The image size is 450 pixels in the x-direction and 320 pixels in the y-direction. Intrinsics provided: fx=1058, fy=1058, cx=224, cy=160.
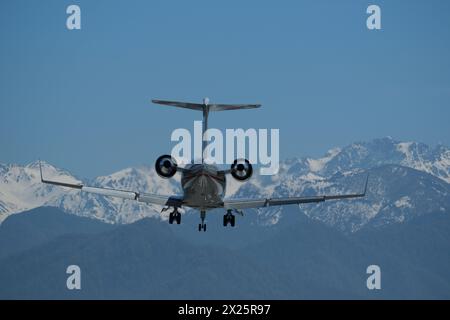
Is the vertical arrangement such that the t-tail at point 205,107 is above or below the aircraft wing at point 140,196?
above

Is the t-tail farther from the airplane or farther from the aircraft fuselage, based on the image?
the aircraft fuselage

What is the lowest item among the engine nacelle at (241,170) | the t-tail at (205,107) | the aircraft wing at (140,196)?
the aircraft wing at (140,196)

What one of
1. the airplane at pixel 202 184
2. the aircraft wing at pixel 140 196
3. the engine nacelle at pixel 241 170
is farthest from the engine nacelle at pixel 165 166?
the aircraft wing at pixel 140 196

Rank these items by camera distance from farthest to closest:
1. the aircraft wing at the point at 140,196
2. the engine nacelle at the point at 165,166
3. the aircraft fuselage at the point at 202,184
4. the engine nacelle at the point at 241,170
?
the aircraft wing at the point at 140,196
the aircraft fuselage at the point at 202,184
the engine nacelle at the point at 241,170
the engine nacelle at the point at 165,166

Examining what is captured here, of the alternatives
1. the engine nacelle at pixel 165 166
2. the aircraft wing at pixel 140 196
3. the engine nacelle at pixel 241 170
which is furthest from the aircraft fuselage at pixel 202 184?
the engine nacelle at pixel 241 170

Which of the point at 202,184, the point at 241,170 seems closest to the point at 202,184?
the point at 202,184

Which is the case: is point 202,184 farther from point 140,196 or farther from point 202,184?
point 140,196

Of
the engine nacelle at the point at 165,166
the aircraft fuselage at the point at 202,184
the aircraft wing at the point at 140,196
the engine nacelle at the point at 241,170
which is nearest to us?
the engine nacelle at the point at 165,166

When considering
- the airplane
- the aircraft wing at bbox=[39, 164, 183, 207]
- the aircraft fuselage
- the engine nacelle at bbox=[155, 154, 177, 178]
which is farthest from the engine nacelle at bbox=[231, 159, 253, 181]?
the aircraft wing at bbox=[39, 164, 183, 207]

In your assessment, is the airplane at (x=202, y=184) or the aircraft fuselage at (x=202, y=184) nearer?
the airplane at (x=202, y=184)

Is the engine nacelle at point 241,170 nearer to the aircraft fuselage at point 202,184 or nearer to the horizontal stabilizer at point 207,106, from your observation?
the aircraft fuselage at point 202,184

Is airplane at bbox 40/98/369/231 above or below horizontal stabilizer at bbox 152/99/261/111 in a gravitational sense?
below
